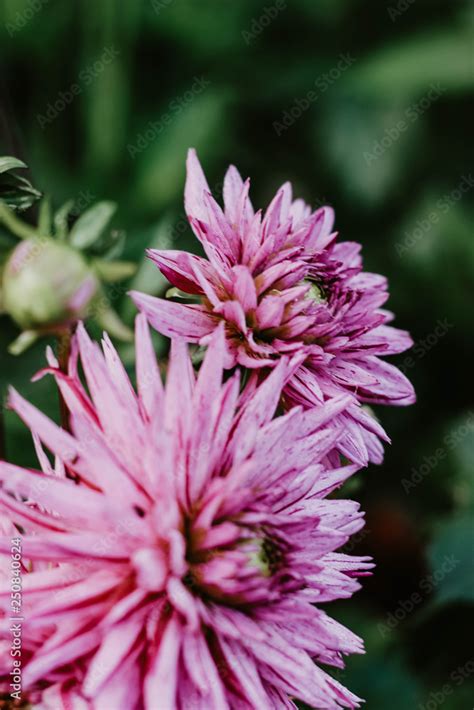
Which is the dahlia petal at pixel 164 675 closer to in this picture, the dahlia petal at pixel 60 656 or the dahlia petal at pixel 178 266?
the dahlia petal at pixel 60 656

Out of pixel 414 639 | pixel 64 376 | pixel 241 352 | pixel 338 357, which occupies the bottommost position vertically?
pixel 414 639

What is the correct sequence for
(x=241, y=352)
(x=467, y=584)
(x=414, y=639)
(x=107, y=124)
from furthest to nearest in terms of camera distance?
(x=107, y=124) < (x=414, y=639) < (x=467, y=584) < (x=241, y=352)

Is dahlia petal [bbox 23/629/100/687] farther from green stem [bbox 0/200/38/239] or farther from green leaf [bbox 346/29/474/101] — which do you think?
green leaf [bbox 346/29/474/101]

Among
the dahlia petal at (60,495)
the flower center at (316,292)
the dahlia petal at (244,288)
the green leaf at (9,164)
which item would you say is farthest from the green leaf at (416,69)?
the dahlia petal at (60,495)

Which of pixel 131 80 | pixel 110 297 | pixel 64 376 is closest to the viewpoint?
pixel 64 376

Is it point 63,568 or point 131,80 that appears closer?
point 63,568

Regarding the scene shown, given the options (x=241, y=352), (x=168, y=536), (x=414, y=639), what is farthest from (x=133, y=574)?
(x=414, y=639)

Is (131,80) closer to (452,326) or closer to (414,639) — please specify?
(452,326)

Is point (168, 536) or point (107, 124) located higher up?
point (107, 124)
